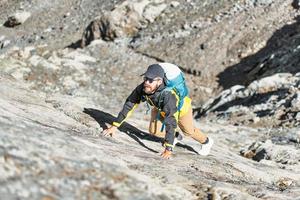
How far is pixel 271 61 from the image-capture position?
27.2 meters

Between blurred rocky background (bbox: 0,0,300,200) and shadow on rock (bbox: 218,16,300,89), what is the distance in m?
0.09

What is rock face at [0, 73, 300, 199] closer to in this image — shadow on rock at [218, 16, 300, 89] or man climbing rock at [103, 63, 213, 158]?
man climbing rock at [103, 63, 213, 158]

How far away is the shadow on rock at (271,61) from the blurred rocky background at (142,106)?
0.29 ft

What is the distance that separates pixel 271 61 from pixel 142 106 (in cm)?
734

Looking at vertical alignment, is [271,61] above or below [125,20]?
below

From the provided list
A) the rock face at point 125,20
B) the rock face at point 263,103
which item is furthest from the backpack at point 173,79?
the rock face at point 125,20

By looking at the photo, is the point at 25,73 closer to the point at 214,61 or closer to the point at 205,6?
the point at 214,61

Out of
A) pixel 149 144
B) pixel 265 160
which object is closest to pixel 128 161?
pixel 149 144

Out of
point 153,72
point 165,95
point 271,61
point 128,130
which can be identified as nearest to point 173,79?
point 165,95

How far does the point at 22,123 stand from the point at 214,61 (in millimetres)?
24474

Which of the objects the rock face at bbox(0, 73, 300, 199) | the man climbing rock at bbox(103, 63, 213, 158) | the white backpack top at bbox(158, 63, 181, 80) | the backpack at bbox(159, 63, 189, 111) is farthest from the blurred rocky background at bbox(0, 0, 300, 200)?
the white backpack top at bbox(158, 63, 181, 80)

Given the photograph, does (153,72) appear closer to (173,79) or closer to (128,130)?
(173,79)

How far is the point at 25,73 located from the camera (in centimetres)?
2858

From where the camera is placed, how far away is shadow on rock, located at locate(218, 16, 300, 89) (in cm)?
2605
